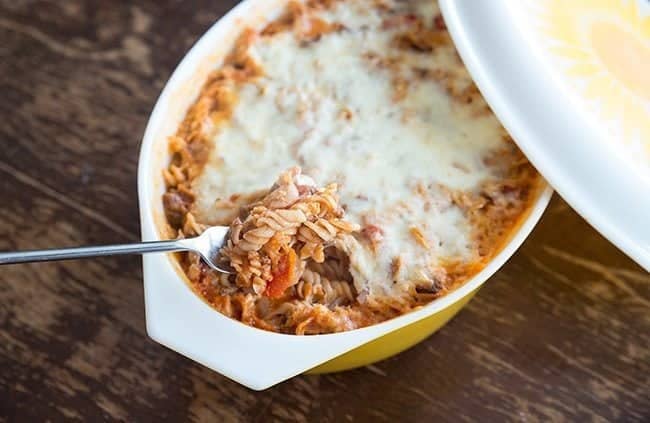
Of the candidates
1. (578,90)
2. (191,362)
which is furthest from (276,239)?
(578,90)

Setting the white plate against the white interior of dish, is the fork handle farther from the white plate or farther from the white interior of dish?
the white plate

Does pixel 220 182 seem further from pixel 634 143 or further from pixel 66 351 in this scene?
pixel 634 143

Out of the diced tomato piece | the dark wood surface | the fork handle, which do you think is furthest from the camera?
the dark wood surface

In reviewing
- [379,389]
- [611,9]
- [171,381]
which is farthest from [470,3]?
[171,381]

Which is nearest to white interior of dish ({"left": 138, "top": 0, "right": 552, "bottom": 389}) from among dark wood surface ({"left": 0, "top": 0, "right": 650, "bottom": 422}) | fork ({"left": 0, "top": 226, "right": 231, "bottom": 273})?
fork ({"left": 0, "top": 226, "right": 231, "bottom": 273})

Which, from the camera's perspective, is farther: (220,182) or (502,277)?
(502,277)

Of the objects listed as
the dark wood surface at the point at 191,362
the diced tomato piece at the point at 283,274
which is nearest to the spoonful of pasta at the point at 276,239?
the diced tomato piece at the point at 283,274

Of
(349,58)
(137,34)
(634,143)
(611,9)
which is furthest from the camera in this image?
(137,34)
